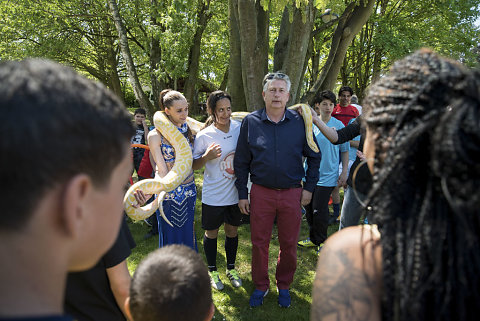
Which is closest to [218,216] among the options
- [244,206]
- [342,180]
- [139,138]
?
[244,206]

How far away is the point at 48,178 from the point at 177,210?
318cm

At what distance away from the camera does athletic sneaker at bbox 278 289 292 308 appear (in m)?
3.62

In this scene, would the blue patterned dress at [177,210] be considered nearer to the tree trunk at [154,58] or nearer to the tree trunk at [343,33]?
the tree trunk at [343,33]

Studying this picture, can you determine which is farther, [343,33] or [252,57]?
[343,33]

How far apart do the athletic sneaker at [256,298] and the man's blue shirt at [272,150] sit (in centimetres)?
133

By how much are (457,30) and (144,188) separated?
18.6m

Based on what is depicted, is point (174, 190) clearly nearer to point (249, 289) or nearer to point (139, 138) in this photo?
point (249, 289)

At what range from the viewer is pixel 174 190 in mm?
3746

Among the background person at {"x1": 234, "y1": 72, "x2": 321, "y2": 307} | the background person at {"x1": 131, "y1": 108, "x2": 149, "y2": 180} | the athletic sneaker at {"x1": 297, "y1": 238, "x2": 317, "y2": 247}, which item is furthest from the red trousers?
the background person at {"x1": 131, "y1": 108, "x2": 149, "y2": 180}

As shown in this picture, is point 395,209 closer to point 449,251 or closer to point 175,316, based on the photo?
point 449,251

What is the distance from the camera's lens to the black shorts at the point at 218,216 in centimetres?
389

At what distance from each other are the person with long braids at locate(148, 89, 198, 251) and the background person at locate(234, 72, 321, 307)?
68 cm

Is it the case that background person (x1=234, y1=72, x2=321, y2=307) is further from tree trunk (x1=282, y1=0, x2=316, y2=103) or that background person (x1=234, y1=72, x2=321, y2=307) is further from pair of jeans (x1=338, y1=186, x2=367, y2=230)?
tree trunk (x1=282, y1=0, x2=316, y2=103)

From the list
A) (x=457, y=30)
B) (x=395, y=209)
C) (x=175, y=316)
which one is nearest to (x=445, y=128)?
(x=395, y=209)
